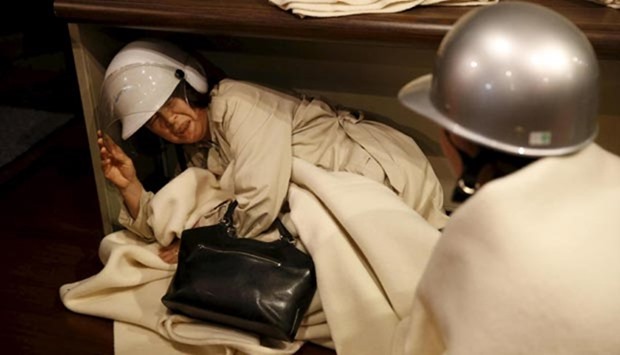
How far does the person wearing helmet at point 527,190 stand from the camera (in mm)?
741

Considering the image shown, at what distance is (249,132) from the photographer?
4.42ft

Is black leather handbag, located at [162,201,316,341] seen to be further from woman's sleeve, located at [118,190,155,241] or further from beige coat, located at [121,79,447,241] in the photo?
woman's sleeve, located at [118,190,155,241]

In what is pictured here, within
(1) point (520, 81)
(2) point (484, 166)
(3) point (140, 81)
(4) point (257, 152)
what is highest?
(1) point (520, 81)

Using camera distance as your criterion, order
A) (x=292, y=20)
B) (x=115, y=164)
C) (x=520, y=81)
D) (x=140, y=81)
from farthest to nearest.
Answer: (x=115, y=164) < (x=140, y=81) < (x=292, y=20) < (x=520, y=81)

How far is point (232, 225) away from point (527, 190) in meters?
0.74

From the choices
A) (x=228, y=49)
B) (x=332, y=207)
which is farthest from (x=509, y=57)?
(x=228, y=49)

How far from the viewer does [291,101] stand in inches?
55.7

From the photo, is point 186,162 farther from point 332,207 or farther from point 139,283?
point 332,207

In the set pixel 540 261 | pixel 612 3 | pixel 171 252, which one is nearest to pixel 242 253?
pixel 171 252

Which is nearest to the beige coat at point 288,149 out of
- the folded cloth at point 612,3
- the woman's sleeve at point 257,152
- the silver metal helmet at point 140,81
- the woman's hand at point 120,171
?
the woman's sleeve at point 257,152

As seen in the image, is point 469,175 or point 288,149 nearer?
point 469,175

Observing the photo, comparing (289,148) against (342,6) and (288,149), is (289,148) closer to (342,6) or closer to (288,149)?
(288,149)

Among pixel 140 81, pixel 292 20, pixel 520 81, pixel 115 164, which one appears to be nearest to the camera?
pixel 520 81

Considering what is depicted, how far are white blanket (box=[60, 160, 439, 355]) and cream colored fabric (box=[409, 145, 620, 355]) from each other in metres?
0.39
